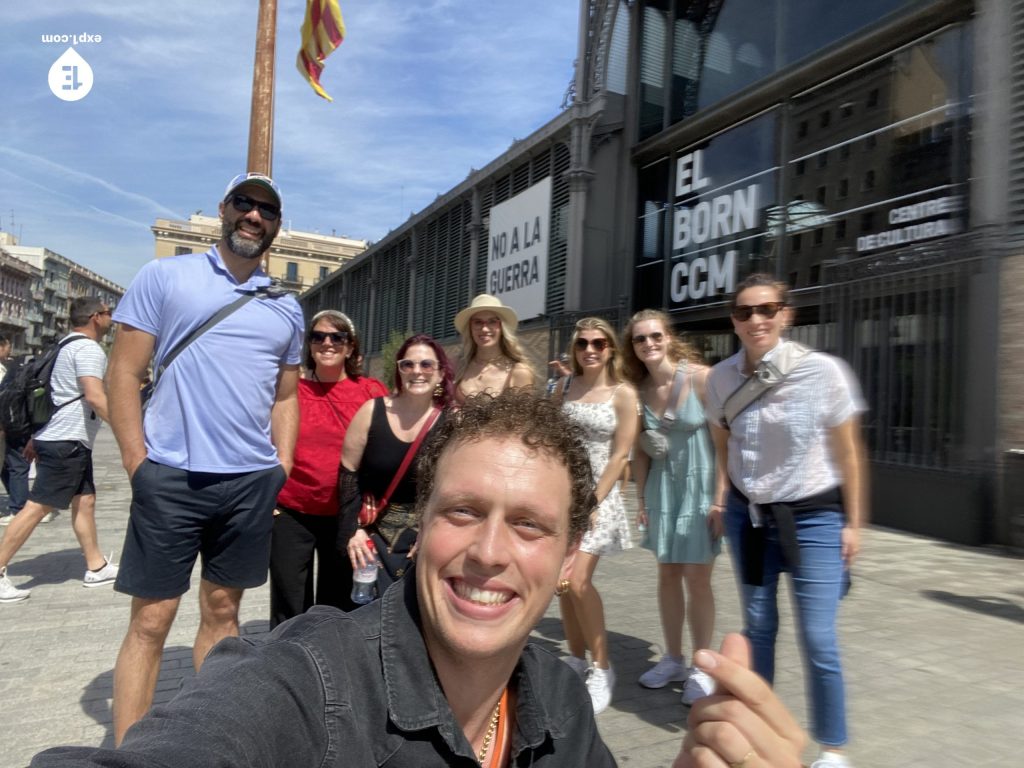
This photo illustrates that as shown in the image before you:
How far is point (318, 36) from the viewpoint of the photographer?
8383mm

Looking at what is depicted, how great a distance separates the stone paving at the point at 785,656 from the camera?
3.25m

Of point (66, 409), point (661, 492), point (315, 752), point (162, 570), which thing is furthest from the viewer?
point (66, 409)

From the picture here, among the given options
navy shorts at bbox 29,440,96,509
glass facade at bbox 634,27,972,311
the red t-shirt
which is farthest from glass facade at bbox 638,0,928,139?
navy shorts at bbox 29,440,96,509

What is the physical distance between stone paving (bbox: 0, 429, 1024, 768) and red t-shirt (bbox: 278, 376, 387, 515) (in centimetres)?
117

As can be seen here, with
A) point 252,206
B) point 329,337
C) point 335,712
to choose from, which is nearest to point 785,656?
point 329,337

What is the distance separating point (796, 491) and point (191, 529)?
2.23 m

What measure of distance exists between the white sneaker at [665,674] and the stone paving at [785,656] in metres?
0.05

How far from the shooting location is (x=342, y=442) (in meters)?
3.66

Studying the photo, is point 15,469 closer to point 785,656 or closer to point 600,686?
point 600,686

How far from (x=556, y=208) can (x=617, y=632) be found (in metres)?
12.2

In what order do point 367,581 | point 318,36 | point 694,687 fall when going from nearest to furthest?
point 367,581
point 694,687
point 318,36

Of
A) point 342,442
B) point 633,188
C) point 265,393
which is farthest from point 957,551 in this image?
point 633,188

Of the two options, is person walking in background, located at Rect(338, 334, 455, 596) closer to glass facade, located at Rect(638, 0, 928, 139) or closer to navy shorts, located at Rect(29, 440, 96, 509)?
navy shorts, located at Rect(29, 440, 96, 509)

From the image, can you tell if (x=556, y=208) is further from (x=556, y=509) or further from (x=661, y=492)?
(x=556, y=509)
